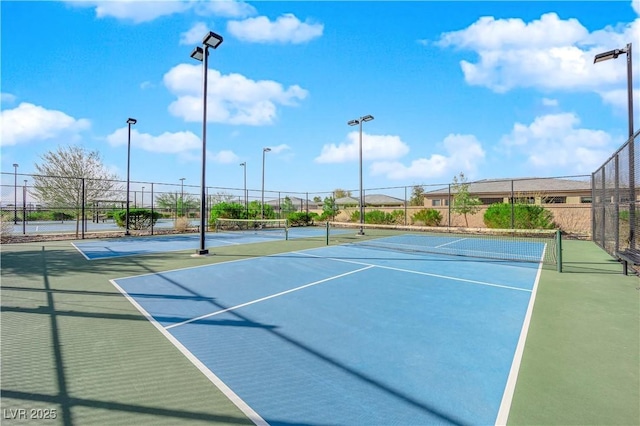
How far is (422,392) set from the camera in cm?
278

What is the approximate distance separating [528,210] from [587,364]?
57.1 ft

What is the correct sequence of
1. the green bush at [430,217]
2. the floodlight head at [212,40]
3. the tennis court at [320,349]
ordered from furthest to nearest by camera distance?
the green bush at [430,217], the floodlight head at [212,40], the tennis court at [320,349]

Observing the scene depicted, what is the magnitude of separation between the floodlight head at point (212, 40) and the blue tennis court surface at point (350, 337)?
25.2 ft

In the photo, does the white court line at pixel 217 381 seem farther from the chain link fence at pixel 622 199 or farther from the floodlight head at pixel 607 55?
the floodlight head at pixel 607 55

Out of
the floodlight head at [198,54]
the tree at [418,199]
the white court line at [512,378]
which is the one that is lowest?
the white court line at [512,378]

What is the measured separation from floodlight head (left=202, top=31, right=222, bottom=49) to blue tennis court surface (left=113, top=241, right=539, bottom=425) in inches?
303

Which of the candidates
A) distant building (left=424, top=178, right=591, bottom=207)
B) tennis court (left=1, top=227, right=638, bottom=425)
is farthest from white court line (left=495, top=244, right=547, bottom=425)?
distant building (left=424, top=178, right=591, bottom=207)

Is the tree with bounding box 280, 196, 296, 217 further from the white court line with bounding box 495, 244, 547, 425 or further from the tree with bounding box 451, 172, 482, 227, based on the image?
the white court line with bounding box 495, 244, 547, 425

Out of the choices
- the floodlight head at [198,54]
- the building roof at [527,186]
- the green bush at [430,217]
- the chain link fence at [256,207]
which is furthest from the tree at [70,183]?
the building roof at [527,186]

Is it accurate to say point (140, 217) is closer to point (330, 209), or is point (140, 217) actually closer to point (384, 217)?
point (330, 209)

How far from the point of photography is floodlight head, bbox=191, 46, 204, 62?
36.1 feet

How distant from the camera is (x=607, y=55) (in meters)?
9.23

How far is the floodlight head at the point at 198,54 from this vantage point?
11.0 meters

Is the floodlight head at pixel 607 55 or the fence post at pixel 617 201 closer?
the fence post at pixel 617 201
